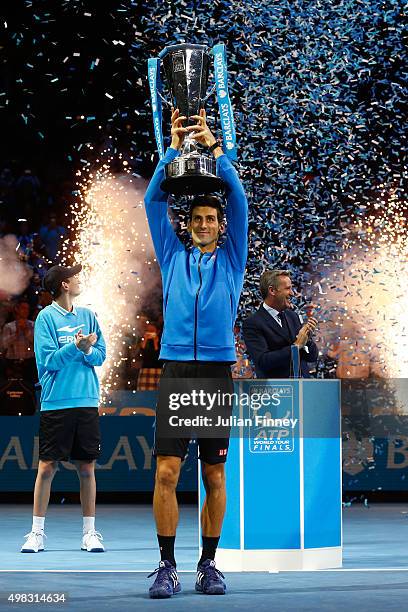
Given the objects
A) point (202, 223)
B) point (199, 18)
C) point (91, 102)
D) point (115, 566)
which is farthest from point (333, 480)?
point (91, 102)

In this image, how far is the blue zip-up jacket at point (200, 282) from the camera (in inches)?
271

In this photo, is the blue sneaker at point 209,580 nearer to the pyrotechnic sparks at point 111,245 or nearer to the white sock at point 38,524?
the white sock at point 38,524

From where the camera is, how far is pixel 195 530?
1068cm

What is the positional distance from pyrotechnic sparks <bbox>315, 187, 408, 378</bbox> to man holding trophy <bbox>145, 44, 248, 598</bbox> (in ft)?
29.8

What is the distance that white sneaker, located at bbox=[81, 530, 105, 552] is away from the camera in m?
8.99

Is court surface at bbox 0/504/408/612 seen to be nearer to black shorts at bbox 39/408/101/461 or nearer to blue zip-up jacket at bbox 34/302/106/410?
black shorts at bbox 39/408/101/461

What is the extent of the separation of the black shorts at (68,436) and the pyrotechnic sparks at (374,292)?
714cm

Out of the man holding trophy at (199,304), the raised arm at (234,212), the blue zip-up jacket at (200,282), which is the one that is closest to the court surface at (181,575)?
the man holding trophy at (199,304)

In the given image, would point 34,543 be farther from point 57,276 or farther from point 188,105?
point 188,105

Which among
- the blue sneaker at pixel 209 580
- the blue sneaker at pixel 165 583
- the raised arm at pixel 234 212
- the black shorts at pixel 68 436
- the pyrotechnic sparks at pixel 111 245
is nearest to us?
the blue sneaker at pixel 165 583

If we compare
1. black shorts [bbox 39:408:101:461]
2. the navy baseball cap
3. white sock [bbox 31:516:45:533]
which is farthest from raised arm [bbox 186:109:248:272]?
white sock [bbox 31:516:45:533]

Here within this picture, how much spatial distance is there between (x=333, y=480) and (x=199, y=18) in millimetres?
7671

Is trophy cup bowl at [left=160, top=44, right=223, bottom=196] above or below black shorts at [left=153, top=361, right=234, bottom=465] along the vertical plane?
above

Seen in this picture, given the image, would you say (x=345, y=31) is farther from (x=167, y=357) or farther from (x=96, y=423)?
(x=167, y=357)
